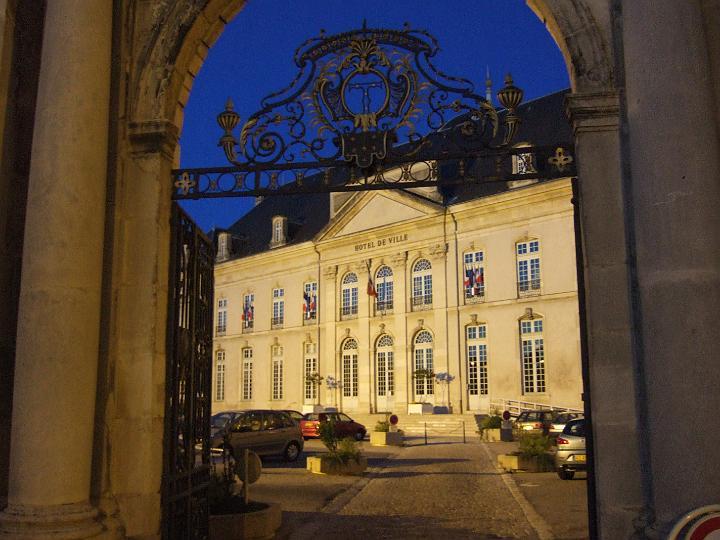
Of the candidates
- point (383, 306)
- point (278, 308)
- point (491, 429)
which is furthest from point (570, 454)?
point (278, 308)

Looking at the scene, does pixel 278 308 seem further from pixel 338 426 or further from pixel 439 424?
pixel 338 426

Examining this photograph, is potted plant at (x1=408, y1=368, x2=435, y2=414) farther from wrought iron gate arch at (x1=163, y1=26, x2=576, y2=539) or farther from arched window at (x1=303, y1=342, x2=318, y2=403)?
wrought iron gate arch at (x1=163, y1=26, x2=576, y2=539)

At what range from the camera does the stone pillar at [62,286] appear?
19.2 feet

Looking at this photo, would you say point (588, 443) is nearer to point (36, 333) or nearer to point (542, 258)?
point (36, 333)

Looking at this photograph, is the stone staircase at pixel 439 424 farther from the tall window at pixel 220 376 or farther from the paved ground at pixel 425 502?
the tall window at pixel 220 376

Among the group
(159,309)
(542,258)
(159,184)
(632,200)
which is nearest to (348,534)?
(159,309)

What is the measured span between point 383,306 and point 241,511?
1382 inches

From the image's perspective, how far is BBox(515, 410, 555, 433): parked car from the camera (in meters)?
26.0

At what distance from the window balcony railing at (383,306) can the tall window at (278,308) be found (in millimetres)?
8214

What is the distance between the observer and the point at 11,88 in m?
6.89

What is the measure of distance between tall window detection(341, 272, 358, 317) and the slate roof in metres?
4.23

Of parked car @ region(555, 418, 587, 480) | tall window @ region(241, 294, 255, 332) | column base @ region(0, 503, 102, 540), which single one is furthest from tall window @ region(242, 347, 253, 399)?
column base @ region(0, 503, 102, 540)

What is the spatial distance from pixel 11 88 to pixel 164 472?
3.58 meters

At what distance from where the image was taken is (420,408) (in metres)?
39.8
